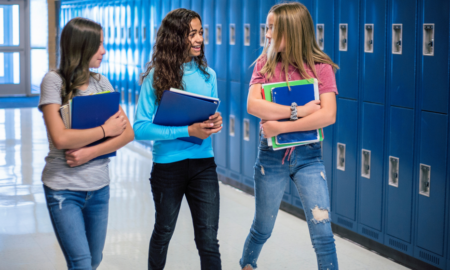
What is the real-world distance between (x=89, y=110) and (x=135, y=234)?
1.99m

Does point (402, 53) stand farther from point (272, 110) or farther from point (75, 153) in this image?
point (75, 153)

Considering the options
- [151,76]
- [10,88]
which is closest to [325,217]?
[151,76]

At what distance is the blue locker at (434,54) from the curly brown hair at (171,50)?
4.91ft

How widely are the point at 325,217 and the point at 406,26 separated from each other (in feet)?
4.91

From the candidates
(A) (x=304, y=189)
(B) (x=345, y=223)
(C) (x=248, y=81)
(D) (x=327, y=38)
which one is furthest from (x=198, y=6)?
(A) (x=304, y=189)

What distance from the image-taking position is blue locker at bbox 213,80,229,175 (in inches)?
222

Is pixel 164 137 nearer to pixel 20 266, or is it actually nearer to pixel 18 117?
pixel 20 266

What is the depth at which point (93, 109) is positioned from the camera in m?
2.15

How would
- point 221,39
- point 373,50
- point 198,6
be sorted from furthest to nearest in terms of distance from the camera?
point 198,6
point 221,39
point 373,50

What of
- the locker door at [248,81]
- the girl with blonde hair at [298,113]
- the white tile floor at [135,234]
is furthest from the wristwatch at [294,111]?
the locker door at [248,81]

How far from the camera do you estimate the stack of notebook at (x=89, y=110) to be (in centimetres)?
210

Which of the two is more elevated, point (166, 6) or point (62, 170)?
point (166, 6)

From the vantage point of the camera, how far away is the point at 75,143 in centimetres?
210

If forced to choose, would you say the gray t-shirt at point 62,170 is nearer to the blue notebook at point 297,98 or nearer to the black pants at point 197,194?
the black pants at point 197,194
